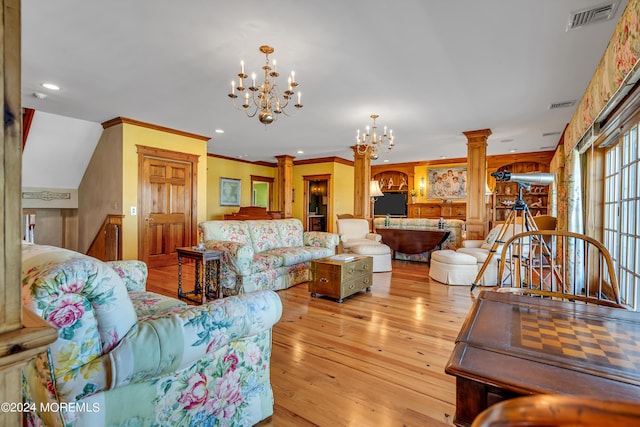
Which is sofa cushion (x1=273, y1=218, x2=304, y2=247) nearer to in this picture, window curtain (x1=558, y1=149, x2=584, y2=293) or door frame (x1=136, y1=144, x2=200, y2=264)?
door frame (x1=136, y1=144, x2=200, y2=264)

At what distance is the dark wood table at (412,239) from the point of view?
210 inches

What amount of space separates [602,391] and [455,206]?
8821 mm

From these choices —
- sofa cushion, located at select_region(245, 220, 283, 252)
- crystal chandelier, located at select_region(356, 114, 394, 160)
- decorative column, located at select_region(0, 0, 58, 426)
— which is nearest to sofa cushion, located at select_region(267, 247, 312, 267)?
sofa cushion, located at select_region(245, 220, 283, 252)

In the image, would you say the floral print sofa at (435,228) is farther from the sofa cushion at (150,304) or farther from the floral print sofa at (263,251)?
the sofa cushion at (150,304)

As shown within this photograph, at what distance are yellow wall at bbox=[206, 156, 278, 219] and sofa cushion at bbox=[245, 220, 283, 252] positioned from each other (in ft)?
13.0

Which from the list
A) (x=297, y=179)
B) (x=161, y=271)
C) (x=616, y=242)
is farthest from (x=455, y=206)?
(x=161, y=271)

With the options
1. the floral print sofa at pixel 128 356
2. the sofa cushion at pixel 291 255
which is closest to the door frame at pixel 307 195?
the sofa cushion at pixel 291 255

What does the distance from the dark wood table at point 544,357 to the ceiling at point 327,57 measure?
196cm

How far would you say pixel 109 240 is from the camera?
15.8 ft

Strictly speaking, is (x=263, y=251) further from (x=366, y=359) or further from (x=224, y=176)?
(x=224, y=176)

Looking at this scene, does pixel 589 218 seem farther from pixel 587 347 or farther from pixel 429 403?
pixel 587 347

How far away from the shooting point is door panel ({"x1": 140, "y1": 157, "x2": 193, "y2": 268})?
4.99 meters

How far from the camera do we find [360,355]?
2168 millimetres

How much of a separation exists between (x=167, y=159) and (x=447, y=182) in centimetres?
711
